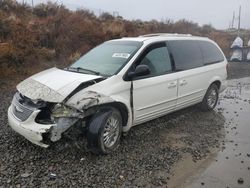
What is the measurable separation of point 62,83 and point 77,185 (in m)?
1.62

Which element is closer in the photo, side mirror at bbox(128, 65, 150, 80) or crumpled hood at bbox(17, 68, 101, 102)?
crumpled hood at bbox(17, 68, 101, 102)

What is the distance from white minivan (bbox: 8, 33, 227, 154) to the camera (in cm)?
467

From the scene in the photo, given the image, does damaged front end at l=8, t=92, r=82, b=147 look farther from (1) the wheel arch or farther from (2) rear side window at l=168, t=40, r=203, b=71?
(2) rear side window at l=168, t=40, r=203, b=71

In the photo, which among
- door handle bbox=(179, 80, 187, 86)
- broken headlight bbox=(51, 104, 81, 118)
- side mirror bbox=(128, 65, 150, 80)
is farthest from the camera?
door handle bbox=(179, 80, 187, 86)

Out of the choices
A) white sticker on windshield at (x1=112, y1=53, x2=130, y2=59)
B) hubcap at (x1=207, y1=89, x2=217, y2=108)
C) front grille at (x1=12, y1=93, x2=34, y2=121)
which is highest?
white sticker on windshield at (x1=112, y1=53, x2=130, y2=59)

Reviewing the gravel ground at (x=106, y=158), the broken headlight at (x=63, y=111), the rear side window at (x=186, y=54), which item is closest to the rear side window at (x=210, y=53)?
the rear side window at (x=186, y=54)

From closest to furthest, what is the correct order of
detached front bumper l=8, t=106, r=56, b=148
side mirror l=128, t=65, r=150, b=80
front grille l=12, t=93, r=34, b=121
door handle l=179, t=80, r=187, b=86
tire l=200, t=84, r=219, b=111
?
detached front bumper l=8, t=106, r=56, b=148 < front grille l=12, t=93, r=34, b=121 < side mirror l=128, t=65, r=150, b=80 < door handle l=179, t=80, r=187, b=86 < tire l=200, t=84, r=219, b=111

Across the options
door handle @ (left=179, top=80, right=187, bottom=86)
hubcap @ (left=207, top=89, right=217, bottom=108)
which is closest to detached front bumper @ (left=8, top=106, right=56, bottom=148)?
door handle @ (left=179, top=80, right=187, bottom=86)

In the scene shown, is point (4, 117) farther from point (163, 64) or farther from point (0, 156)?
point (163, 64)

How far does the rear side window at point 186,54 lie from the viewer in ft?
21.8

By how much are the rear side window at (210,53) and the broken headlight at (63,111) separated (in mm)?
4093

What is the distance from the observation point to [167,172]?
15.3 ft

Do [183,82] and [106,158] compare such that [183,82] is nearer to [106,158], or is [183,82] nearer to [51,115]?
[106,158]

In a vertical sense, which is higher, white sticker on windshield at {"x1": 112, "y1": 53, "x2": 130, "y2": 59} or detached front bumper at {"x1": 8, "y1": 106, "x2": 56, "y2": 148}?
white sticker on windshield at {"x1": 112, "y1": 53, "x2": 130, "y2": 59}
